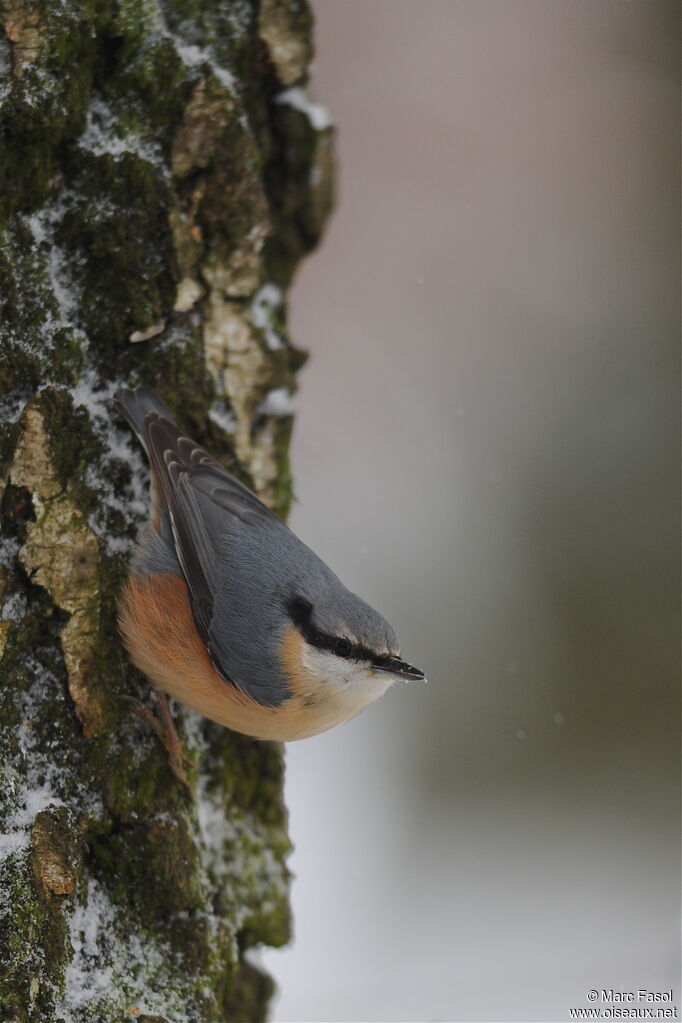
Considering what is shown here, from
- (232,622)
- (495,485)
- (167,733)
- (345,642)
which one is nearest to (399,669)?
(345,642)

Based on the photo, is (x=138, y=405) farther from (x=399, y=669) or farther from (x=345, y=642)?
(x=399, y=669)

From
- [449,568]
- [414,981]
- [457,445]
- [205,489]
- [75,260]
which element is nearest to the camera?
[75,260]

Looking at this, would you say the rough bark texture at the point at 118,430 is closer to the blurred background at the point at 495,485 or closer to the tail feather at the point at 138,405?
the tail feather at the point at 138,405

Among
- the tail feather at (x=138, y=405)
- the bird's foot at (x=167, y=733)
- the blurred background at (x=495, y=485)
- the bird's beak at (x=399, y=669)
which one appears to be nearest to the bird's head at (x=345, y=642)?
the bird's beak at (x=399, y=669)

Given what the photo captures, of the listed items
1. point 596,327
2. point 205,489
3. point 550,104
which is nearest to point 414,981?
point 205,489

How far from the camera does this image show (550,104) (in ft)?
16.2

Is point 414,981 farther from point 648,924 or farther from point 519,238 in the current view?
point 519,238

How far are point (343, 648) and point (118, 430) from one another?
2.70 ft

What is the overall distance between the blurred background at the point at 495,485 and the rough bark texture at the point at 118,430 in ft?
3.62

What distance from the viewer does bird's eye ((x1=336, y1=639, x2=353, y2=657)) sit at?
2.55 m

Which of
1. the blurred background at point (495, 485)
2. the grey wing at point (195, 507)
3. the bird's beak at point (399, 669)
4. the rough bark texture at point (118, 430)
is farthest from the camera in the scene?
the blurred background at point (495, 485)

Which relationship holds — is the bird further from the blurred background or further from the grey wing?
the blurred background

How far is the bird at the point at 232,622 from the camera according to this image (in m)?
2.51

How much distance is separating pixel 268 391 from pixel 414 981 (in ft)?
6.92
